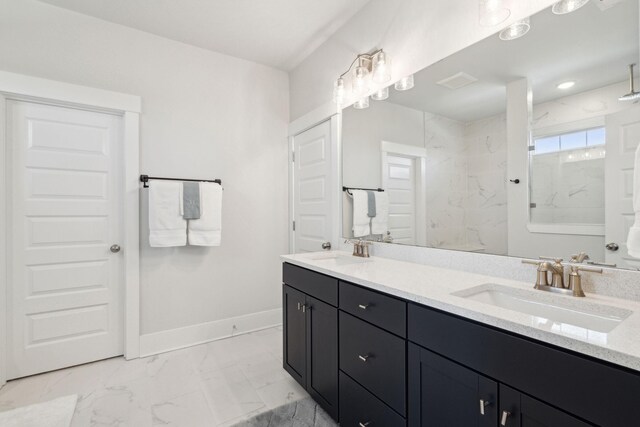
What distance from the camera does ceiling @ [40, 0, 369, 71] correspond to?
7.11ft

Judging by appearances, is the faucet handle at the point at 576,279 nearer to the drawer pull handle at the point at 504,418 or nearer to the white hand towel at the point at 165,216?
the drawer pull handle at the point at 504,418

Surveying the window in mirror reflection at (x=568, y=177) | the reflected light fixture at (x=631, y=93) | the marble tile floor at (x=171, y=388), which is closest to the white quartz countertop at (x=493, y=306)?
the window in mirror reflection at (x=568, y=177)

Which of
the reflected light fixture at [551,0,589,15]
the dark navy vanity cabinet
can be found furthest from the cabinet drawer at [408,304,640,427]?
the reflected light fixture at [551,0,589,15]

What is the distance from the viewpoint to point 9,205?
209 centimetres

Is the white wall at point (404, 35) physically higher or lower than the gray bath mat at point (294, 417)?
higher

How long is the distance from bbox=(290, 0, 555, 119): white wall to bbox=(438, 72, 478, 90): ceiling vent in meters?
0.13

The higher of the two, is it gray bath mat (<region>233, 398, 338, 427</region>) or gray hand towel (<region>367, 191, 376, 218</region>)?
gray hand towel (<region>367, 191, 376, 218</region>)

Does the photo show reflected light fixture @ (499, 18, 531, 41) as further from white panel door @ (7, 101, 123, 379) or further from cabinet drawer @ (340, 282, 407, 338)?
white panel door @ (7, 101, 123, 379)

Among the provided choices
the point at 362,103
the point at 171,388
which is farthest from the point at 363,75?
the point at 171,388

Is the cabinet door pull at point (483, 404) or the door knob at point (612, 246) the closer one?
the cabinet door pull at point (483, 404)

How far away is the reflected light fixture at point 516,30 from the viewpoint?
1298 millimetres

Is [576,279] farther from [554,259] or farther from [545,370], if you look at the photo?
[545,370]

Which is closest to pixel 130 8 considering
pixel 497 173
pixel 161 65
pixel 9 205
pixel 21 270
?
pixel 161 65

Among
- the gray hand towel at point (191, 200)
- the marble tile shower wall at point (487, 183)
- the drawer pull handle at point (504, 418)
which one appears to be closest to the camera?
the drawer pull handle at point (504, 418)
